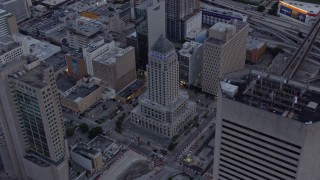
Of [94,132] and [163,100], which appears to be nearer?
[163,100]

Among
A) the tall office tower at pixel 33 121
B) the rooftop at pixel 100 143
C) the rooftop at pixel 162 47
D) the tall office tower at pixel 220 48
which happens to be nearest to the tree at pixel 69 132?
the rooftop at pixel 100 143

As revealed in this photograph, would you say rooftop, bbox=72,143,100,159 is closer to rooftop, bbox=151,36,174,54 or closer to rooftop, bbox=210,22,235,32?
rooftop, bbox=151,36,174,54

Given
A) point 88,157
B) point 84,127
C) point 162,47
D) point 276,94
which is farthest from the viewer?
point 84,127

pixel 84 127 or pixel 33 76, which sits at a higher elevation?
pixel 33 76

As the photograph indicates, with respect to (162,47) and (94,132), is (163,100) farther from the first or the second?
(94,132)

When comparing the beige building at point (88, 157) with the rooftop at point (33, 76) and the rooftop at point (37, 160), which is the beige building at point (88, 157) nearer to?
the rooftop at point (37, 160)

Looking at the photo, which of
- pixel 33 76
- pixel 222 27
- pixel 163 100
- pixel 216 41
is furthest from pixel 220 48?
pixel 33 76

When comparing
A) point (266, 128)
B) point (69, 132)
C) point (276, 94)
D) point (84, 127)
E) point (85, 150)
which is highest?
point (276, 94)

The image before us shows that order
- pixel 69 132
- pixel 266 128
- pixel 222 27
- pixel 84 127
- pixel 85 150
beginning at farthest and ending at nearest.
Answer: pixel 222 27
pixel 84 127
pixel 69 132
pixel 85 150
pixel 266 128

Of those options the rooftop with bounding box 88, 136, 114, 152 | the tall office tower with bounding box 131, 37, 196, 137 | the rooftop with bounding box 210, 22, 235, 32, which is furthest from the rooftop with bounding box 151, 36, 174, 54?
the rooftop with bounding box 88, 136, 114, 152
